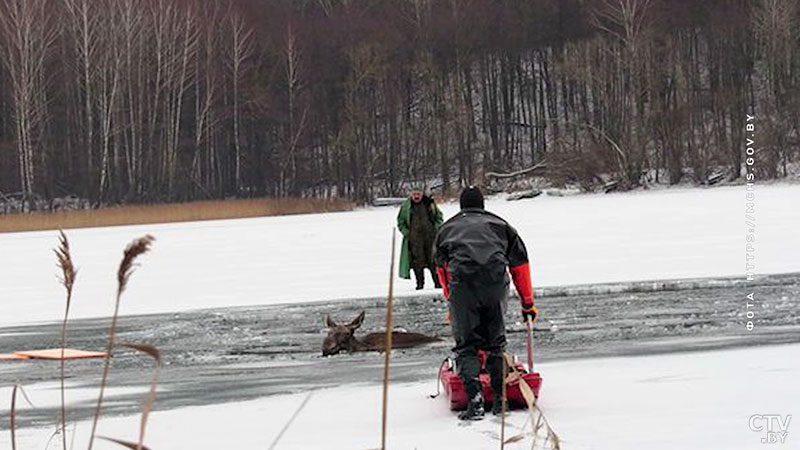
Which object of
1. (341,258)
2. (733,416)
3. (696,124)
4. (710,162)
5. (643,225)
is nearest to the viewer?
(733,416)

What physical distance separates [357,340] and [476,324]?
4.23 metres

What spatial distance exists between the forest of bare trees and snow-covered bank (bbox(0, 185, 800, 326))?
15.1 meters

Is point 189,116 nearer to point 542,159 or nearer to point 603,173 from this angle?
point 542,159

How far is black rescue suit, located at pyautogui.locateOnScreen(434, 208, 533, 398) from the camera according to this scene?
6.89 meters

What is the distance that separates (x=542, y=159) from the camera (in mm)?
51156

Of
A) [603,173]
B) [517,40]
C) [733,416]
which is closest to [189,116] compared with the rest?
[517,40]

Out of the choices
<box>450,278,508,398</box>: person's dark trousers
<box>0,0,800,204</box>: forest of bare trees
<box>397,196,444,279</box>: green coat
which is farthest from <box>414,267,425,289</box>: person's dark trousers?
<box>0,0,800,204</box>: forest of bare trees

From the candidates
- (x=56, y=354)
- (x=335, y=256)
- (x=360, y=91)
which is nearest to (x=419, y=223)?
(x=56, y=354)

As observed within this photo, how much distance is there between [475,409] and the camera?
6.95m

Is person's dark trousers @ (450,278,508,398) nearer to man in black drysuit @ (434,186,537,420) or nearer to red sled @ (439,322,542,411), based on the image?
man in black drysuit @ (434,186,537,420)

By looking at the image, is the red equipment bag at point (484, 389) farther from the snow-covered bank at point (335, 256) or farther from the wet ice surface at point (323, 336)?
the snow-covered bank at point (335, 256)

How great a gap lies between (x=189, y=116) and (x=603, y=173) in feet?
68.3

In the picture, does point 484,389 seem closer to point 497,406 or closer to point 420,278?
point 497,406

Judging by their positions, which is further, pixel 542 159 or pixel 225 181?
pixel 225 181
